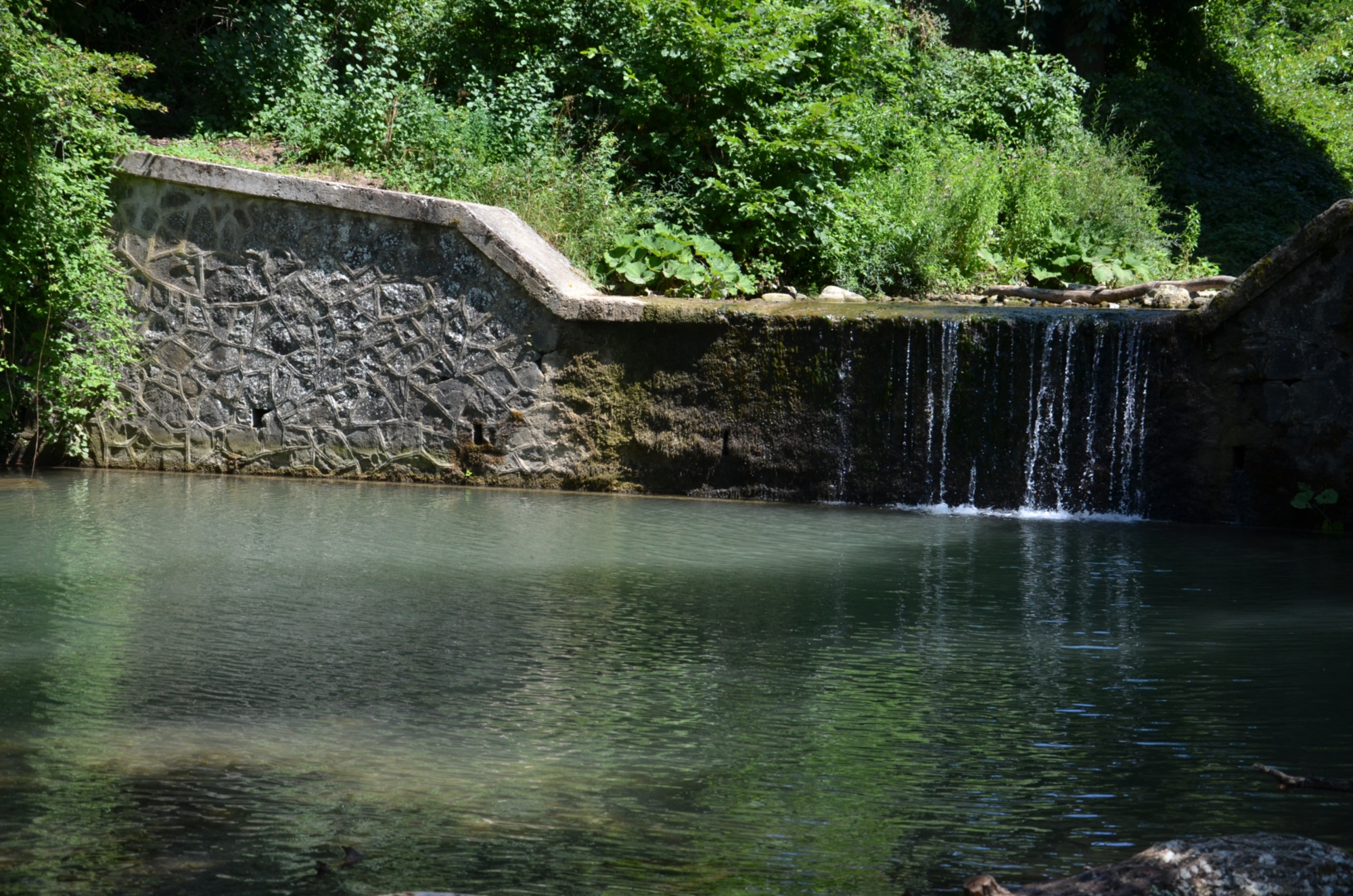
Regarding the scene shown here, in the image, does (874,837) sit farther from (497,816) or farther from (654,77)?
(654,77)

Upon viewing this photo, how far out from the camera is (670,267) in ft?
34.7

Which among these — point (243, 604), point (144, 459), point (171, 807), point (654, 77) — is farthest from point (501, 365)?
point (171, 807)

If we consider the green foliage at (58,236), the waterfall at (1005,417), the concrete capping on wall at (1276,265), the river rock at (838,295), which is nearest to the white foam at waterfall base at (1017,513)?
the waterfall at (1005,417)

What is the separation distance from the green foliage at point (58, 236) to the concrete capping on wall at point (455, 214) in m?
0.42

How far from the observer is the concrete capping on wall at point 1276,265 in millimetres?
8508

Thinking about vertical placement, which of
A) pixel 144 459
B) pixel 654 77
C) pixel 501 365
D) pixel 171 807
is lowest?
pixel 171 807

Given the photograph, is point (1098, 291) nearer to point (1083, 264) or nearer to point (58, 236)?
point (1083, 264)

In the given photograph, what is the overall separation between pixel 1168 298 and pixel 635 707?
8.37m

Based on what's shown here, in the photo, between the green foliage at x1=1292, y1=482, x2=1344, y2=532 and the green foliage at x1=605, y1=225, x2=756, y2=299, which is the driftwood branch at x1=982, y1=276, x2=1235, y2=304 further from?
the green foliage at x1=1292, y1=482, x2=1344, y2=532

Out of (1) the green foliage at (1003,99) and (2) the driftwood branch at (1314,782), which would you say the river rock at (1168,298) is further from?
(2) the driftwood branch at (1314,782)

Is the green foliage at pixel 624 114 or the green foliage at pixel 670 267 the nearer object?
the green foliage at pixel 670 267

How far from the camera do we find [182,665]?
4.51 meters

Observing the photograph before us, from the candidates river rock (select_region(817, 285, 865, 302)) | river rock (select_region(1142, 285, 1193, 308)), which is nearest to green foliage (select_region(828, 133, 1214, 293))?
river rock (select_region(817, 285, 865, 302))

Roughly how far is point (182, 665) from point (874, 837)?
8.51 feet
